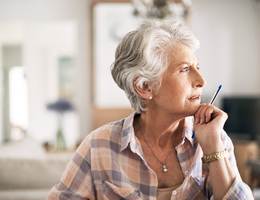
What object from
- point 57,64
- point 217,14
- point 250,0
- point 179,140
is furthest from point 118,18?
point 179,140

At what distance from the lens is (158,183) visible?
1383mm

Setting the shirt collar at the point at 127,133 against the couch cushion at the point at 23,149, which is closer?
the shirt collar at the point at 127,133

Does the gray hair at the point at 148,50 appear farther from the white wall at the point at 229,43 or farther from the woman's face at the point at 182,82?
the white wall at the point at 229,43

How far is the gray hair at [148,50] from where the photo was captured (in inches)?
52.7

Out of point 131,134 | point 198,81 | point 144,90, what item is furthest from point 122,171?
point 198,81

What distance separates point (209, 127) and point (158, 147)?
22 centimetres

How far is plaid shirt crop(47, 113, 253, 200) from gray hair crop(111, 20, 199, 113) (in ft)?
0.62

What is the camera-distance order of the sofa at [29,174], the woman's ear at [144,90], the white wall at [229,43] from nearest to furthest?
the woman's ear at [144,90] → the sofa at [29,174] → the white wall at [229,43]

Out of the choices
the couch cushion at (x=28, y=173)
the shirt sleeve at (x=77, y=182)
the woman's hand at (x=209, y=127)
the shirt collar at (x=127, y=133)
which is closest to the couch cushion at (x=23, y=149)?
the couch cushion at (x=28, y=173)

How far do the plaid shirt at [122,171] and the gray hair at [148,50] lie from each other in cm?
19

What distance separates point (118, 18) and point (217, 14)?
1549mm

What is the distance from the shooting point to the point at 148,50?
52.1 inches

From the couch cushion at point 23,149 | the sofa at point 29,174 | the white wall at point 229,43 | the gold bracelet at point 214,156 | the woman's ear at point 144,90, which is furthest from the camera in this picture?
the white wall at point 229,43

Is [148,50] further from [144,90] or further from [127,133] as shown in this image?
[127,133]
